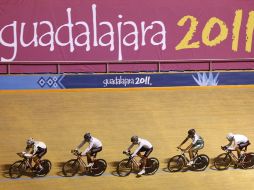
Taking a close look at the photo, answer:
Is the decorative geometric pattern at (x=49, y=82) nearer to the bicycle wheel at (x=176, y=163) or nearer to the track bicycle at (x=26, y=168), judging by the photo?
the track bicycle at (x=26, y=168)

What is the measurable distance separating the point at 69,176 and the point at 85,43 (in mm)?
Answer: 9065

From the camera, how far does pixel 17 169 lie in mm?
15672

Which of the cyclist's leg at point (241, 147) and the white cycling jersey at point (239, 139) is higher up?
the white cycling jersey at point (239, 139)

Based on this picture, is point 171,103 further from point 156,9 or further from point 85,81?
point 156,9

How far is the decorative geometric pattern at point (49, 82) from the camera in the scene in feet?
71.3

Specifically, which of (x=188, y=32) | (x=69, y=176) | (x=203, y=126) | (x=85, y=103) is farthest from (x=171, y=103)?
(x=69, y=176)

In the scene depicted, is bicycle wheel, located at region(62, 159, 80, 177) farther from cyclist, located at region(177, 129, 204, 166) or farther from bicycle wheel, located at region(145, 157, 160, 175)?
cyclist, located at region(177, 129, 204, 166)

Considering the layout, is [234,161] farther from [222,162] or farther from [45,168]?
[45,168]

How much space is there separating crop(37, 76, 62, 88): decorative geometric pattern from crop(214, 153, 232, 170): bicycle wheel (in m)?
7.60

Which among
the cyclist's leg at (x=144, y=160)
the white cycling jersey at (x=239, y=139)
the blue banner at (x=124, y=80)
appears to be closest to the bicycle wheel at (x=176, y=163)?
the cyclist's leg at (x=144, y=160)

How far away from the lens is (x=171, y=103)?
20.9 m

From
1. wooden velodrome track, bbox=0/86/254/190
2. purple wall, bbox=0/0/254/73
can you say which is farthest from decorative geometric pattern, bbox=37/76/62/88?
purple wall, bbox=0/0/254/73

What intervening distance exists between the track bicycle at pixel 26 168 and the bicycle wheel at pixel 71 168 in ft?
1.48

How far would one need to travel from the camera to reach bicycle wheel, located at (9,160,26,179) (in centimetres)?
1550
